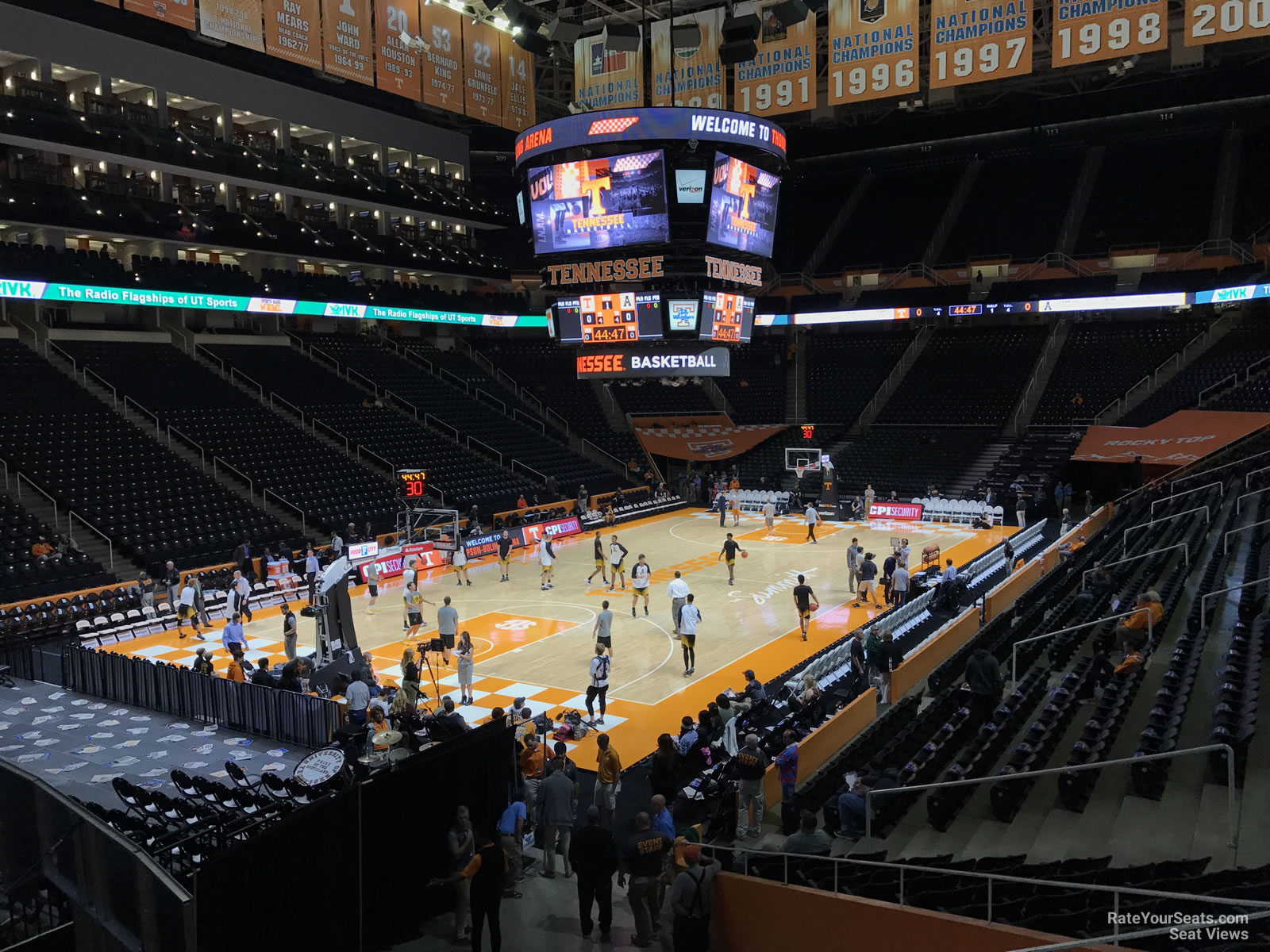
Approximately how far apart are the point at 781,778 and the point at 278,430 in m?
26.6

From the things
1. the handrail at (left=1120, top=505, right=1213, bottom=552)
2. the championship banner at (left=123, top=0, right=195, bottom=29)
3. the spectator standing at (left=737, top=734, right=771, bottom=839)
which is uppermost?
the championship banner at (left=123, top=0, right=195, bottom=29)

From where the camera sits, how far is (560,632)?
20266 millimetres

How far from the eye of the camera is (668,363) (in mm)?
23781

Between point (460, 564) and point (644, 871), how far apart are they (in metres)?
18.9

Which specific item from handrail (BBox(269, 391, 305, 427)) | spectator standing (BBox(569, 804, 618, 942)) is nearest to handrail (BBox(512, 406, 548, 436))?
handrail (BBox(269, 391, 305, 427))

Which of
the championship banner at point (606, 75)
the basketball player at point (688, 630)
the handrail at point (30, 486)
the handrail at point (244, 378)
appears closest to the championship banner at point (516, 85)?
the championship banner at point (606, 75)

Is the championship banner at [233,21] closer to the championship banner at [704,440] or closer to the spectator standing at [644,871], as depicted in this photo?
the championship banner at [704,440]

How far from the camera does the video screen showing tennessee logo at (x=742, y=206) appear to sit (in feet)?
74.6

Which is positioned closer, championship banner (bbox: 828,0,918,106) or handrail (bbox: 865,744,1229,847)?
handrail (bbox: 865,744,1229,847)

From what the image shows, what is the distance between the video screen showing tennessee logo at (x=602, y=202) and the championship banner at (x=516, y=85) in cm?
1156

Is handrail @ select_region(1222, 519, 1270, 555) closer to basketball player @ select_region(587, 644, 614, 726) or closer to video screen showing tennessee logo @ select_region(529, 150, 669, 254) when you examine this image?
basketball player @ select_region(587, 644, 614, 726)

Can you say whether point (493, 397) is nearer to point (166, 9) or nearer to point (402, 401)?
point (402, 401)

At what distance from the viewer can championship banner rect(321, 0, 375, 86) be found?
91.9 feet

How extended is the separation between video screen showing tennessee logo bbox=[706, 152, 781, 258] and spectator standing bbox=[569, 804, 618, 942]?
16.7 m
